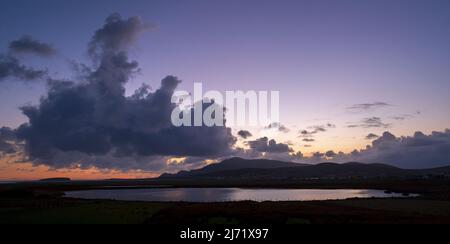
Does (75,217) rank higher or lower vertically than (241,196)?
higher

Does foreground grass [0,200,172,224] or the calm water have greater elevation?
foreground grass [0,200,172,224]

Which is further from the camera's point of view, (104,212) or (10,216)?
(104,212)

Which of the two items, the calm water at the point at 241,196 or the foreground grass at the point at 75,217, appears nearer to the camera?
the foreground grass at the point at 75,217

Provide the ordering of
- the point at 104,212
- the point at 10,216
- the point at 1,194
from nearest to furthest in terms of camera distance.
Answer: the point at 10,216 < the point at 104,212 < the point at 1,194

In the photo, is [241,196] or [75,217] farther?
[241,196]

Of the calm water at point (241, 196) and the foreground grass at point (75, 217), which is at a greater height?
the foreground grass at point (75, 217)

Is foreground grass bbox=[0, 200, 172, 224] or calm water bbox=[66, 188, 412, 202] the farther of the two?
calm water bbox=[66, 188, 412, 202]
